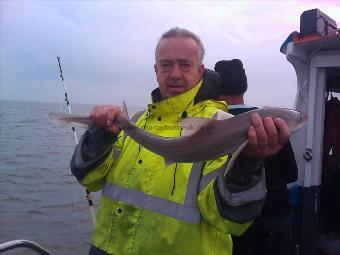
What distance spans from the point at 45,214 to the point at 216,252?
11497 millimetres

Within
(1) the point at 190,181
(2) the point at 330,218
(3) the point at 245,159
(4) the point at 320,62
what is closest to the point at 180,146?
(1) the point at 190,181

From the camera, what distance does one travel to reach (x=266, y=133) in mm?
2342

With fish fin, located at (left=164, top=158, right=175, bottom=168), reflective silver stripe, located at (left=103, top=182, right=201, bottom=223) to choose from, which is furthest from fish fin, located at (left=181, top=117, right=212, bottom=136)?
reflective silver stripe, located at (left=103, top=182, right=201, bottom=223)

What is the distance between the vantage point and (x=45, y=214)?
42.9ft

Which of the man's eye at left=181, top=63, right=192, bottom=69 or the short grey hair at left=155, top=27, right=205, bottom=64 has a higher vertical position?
the short grey hair at left=155, top=27, right=205, bottom=64

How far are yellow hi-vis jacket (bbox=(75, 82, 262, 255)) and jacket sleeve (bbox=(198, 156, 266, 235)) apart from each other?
0.6 inches

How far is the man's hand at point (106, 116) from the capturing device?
3.04 meters

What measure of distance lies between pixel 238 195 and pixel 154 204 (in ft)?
2.24

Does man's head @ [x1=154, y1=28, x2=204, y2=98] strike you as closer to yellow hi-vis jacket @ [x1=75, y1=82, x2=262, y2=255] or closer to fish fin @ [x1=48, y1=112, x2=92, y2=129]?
yellow hi-vis jacket @ [x1=75, y1=82, x2=262, y2=255]

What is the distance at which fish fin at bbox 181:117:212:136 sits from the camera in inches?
99.7

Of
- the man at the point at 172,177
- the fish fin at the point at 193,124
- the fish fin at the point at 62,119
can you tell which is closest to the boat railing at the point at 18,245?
the man at the point at 172,177

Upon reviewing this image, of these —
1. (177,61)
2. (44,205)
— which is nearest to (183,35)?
(177,61)

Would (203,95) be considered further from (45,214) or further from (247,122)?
(45,214)

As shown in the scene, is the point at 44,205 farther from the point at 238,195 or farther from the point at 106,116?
the point at 238,195
